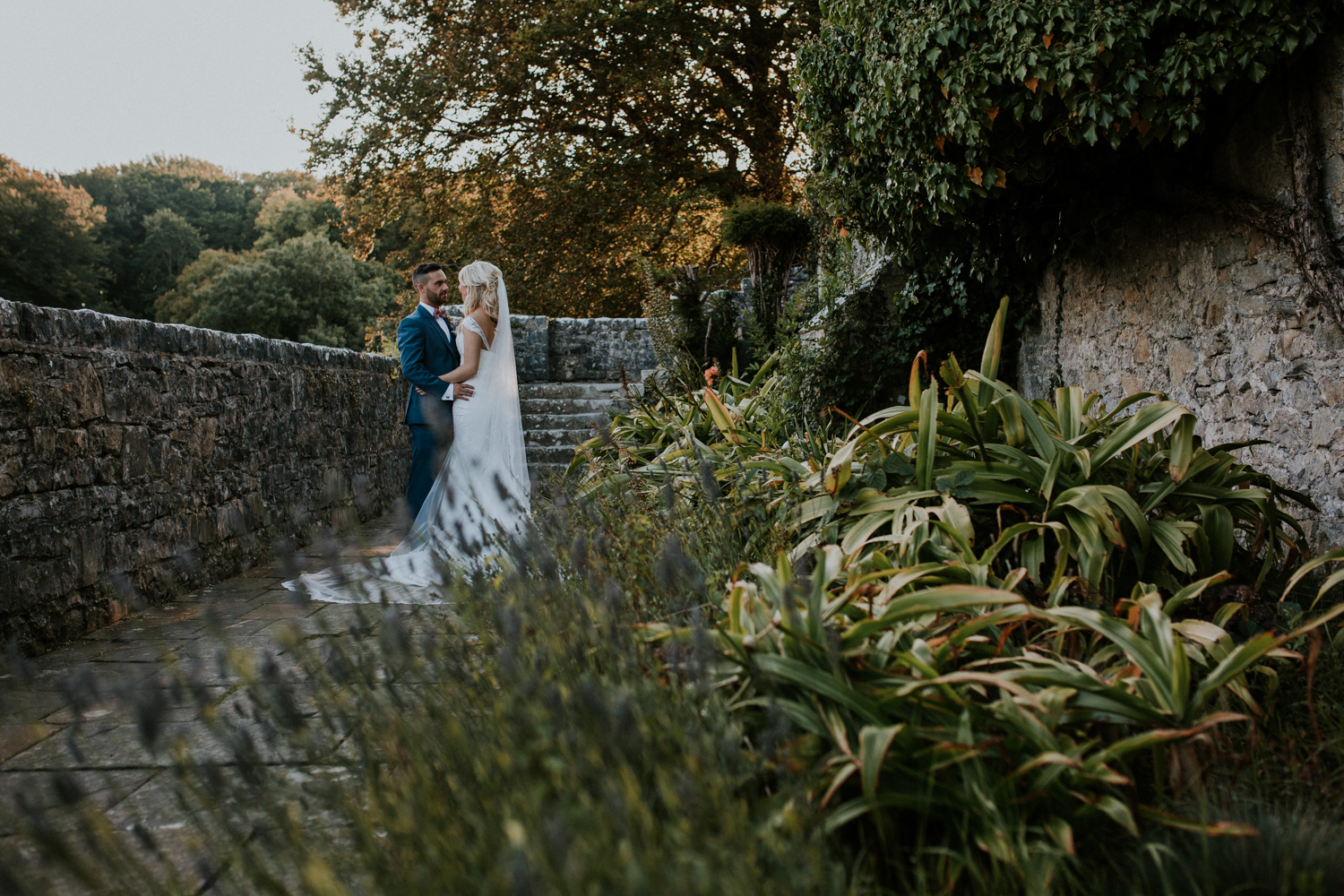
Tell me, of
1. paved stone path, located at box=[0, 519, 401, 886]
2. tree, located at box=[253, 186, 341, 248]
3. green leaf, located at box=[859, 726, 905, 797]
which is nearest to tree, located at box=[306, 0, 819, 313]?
paved stone path, located at box=[0, 519, 401, 886]

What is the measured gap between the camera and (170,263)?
40.6 metres

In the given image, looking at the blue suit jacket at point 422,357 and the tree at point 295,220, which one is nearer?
the blue suit jacket at point 422,357

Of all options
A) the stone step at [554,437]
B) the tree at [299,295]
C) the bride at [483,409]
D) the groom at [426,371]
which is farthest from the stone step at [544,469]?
the tree at [299,295]

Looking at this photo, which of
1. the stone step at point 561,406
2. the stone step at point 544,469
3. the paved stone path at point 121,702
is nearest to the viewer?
the paved stone path at point 121,702

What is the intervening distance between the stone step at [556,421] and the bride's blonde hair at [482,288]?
4062 mm

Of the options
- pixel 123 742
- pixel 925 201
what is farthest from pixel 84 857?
pixel 925 201

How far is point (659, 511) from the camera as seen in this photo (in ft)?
10.7

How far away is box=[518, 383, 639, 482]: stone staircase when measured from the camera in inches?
362

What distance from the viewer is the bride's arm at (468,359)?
554cm

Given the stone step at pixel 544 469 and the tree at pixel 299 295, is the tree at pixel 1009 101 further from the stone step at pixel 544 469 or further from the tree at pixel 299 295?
the tree at pixel 299 295

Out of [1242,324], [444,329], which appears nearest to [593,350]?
[444,329]

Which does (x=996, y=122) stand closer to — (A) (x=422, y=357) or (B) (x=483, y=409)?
(B) (x=483, y=409)

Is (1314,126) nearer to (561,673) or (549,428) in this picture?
(561,673)

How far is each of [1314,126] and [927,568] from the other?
2510 millimetres
